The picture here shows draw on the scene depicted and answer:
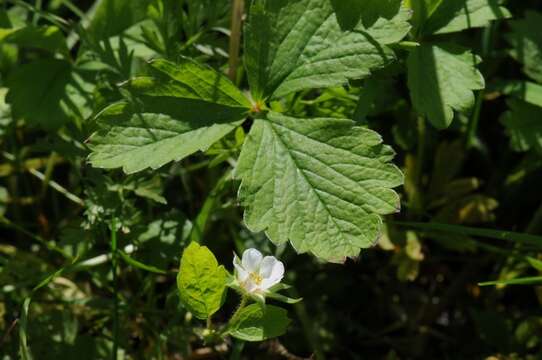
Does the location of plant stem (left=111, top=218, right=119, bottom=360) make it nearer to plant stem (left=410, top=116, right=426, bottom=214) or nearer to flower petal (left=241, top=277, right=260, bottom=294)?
flower petal (left=241, top=277, right=260, bottom=294)

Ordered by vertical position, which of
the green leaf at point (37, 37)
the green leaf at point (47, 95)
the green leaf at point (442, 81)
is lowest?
the green leaf at point (47, 95)

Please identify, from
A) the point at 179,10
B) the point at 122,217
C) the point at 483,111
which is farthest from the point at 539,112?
the point at 122,217

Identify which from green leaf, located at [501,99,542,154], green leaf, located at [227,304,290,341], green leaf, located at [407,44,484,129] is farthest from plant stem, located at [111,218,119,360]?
green leaf, located at [501,99,542,154]

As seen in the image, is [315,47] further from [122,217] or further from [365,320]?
[365,320]

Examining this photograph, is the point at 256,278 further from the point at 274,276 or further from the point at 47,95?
the point at 47,95

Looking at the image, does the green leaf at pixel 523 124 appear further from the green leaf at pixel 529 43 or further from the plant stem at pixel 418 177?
the plant stem at pixel 418 177

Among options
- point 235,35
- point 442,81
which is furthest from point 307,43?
point 442,81

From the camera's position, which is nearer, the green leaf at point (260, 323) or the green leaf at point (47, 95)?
the green leaf at point (260, 323)

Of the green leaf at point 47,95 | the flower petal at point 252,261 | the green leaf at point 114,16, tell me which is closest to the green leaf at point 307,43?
the flower petal at point 252,261
